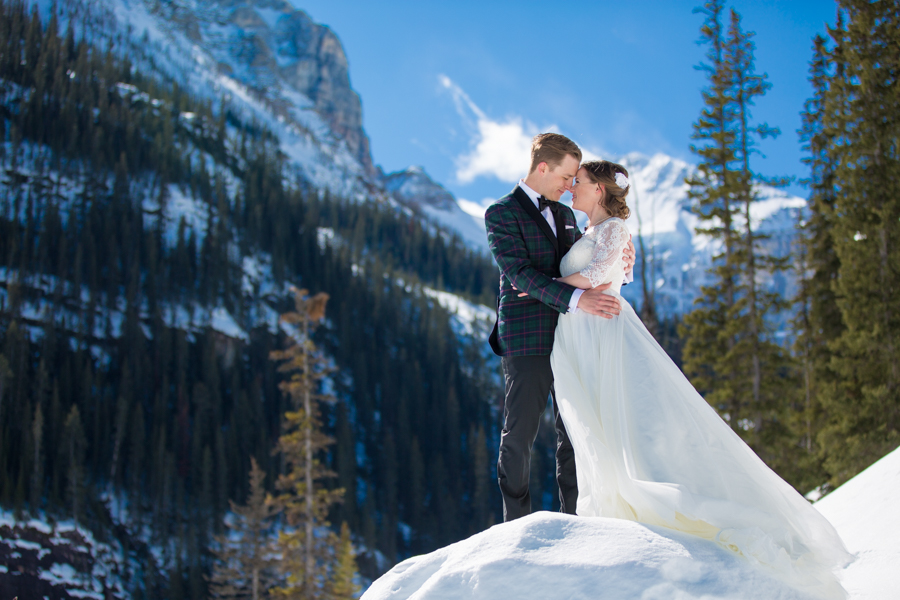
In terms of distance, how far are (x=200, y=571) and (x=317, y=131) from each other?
15535 centimetres

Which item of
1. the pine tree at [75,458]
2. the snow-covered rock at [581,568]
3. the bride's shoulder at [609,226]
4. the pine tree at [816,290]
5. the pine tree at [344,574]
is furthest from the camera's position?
the pine tree at [75,458]

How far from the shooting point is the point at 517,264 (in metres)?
3.76

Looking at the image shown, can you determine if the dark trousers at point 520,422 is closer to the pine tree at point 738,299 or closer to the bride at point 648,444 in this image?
the bride at point 648,444

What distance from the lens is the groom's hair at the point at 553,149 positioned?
3881 mm

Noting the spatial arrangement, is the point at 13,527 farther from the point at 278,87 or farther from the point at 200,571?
the point at 278,87

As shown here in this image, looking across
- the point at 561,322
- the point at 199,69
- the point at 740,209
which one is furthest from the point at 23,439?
the point at 199,69

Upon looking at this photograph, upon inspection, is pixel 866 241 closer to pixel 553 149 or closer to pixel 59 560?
pixel 553 149

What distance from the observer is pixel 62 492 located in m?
51.5

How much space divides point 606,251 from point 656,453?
122 cm

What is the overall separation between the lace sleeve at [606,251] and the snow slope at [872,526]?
80.3 inches

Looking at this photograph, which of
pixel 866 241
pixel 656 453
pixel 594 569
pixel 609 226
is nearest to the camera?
pixel 594 569

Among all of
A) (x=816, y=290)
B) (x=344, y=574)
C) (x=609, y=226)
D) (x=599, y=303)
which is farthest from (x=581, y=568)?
(x=344, y=574)

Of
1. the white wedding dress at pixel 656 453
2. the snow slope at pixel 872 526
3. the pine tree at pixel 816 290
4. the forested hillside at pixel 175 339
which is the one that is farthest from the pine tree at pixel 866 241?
the forested hillside at pixel 175 339

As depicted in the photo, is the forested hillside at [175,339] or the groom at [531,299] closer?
the groom at [531,299]
